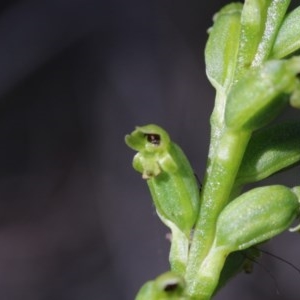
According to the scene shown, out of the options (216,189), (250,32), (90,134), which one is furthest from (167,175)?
(90,134)

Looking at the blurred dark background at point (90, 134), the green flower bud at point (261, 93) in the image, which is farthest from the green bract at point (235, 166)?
the blurred dark background at point (90, 134)

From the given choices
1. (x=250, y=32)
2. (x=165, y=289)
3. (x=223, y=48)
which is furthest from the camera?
(x=223, y=48)

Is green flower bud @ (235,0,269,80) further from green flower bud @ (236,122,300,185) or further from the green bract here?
green flower bud @ (236,122,300,185)

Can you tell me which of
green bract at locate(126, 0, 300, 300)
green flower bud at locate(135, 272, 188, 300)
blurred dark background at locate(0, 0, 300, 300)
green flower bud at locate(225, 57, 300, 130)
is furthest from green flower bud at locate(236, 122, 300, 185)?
blurred dark background at locate(0, 0, 300, 300)

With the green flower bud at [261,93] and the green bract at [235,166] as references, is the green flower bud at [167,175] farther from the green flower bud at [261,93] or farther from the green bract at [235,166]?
the green flower bud at [261,93]

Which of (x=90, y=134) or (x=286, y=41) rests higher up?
(x=286, y=41)

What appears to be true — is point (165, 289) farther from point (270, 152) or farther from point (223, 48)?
point (223, 48)

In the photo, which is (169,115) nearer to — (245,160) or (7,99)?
(7,99)
